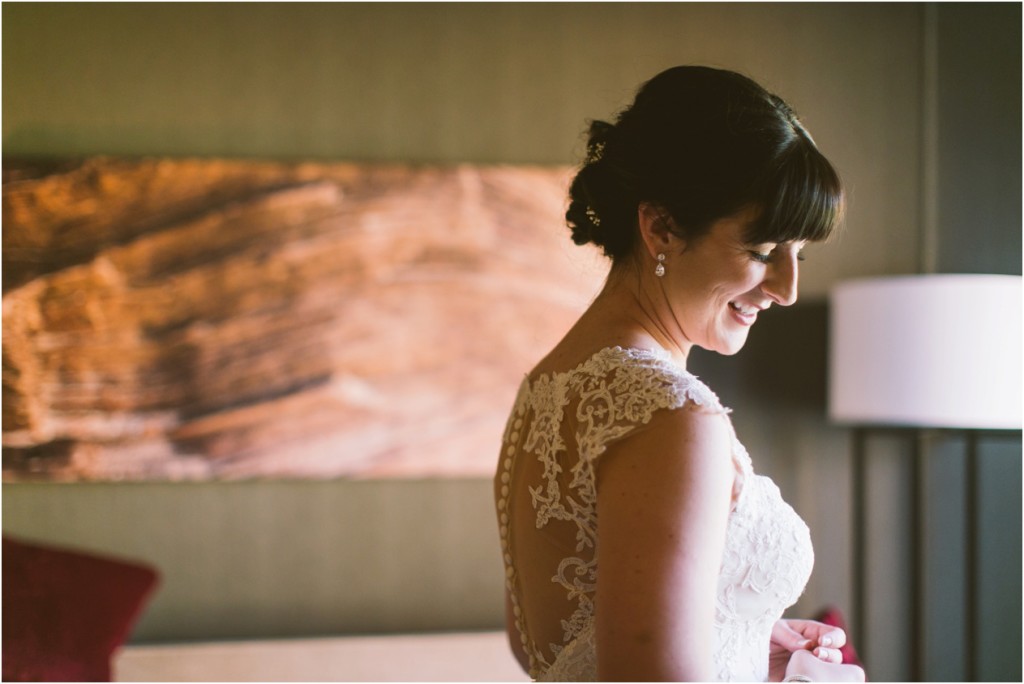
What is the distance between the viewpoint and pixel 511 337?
2.79m

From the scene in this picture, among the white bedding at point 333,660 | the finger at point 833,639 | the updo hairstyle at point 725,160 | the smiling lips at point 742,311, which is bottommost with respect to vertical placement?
the white bedding at point 333,660

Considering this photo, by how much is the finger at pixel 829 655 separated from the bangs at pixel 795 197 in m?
0.56

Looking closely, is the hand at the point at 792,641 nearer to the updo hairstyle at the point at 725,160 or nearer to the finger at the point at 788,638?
the finger at the point at 788,638

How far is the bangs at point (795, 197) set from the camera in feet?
3.07

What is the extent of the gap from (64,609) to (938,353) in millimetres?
2402

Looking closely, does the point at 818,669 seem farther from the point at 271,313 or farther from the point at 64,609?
the point at 271,313

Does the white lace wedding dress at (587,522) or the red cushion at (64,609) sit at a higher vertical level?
the white lace wedding dress at (587,522)

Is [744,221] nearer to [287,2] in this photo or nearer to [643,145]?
[643,145]

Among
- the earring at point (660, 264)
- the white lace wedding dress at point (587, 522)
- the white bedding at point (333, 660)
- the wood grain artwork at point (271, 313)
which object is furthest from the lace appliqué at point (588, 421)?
the wood grain artwork at point (271, 313)

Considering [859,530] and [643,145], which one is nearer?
[643,145]

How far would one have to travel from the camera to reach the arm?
2.52ft

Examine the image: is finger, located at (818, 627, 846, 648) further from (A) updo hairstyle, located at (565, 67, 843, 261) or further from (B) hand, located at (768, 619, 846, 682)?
(A) updo hairstyle, located at (565, 67, 843, 261)

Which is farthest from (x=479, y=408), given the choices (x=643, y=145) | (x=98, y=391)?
(x=643, y=145)

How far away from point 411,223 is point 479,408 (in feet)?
2.09
